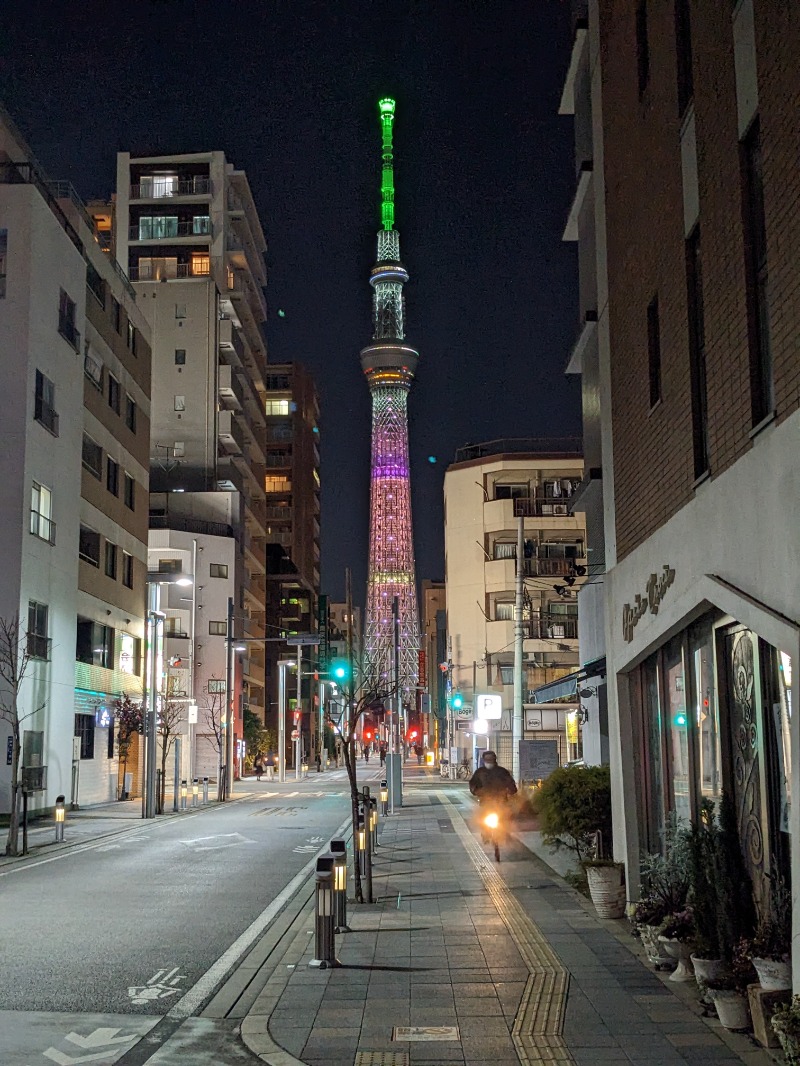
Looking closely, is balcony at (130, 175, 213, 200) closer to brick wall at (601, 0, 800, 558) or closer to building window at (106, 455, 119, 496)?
building window at (106, 455, 119, 496)

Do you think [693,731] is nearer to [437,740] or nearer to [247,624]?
[247,624]

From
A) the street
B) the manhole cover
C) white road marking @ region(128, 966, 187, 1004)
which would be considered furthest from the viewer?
white road marking @ region(128, 966, 187, 1004)

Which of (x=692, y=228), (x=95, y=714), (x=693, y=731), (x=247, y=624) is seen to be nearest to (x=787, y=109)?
(x=692, y=228)

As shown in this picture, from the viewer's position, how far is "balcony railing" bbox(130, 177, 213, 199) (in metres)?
84.9

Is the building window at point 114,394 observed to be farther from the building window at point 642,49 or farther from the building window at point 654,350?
the building window at point 654,350

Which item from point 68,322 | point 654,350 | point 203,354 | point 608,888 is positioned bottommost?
point 608,888

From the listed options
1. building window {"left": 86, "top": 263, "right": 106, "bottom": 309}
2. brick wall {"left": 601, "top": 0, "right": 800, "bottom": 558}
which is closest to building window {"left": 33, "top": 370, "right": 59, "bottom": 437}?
building window {"left": 86, "top": 263, "right": 106, "bottom": 309}

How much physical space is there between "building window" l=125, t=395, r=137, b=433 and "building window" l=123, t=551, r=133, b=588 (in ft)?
16.8

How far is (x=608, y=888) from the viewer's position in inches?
518

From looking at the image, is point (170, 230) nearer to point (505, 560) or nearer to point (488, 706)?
point (505, 560)

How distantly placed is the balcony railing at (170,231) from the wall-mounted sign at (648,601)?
7577 centimetres

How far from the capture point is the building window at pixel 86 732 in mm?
39844

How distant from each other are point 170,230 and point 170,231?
0.23 ft

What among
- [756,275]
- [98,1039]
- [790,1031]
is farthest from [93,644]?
[790,1031]
